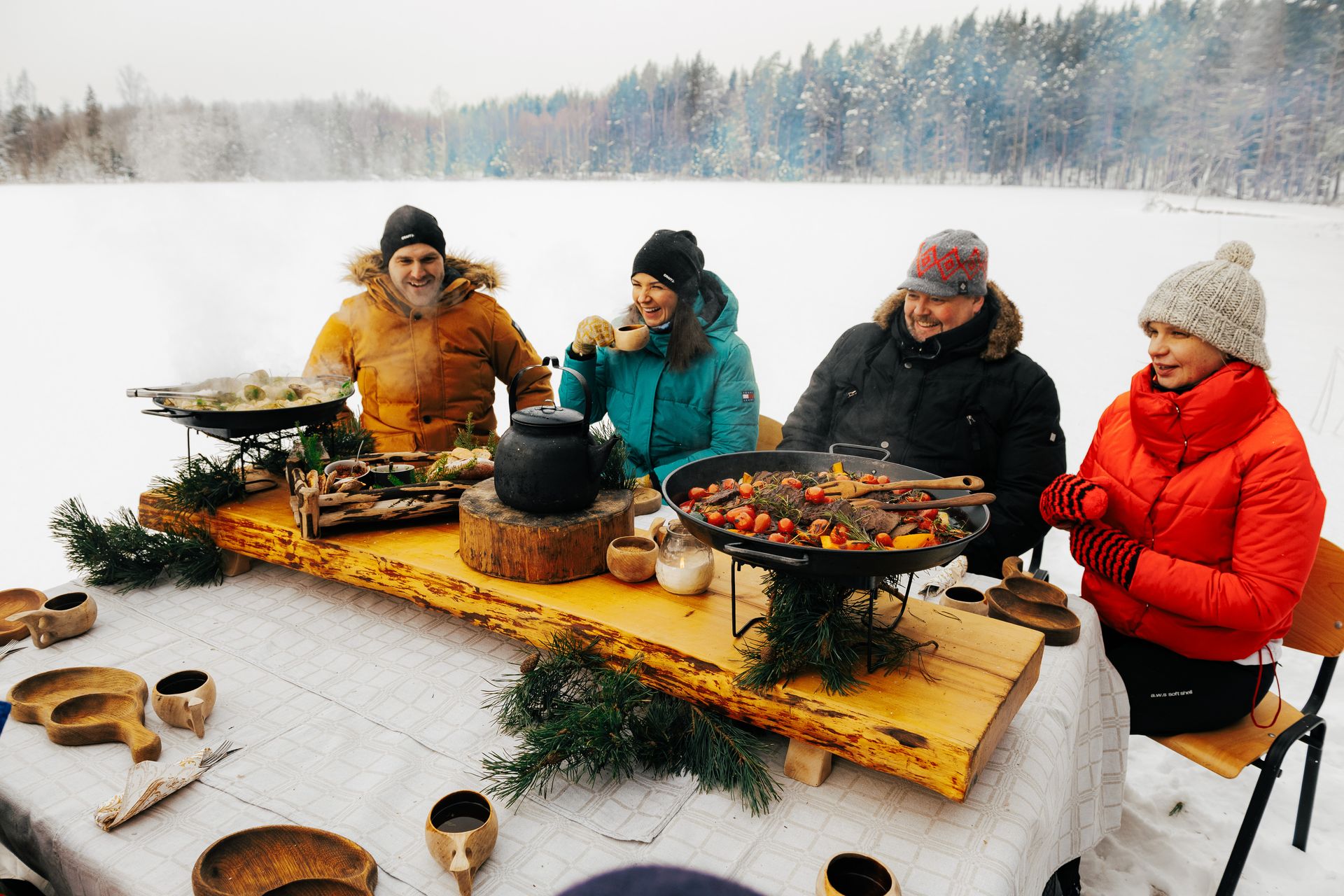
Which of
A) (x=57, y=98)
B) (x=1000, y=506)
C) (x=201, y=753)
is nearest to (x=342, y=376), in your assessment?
(x=201, y=753)

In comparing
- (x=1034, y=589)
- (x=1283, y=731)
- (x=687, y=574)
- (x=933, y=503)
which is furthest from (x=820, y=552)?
(x=1283, y=731)

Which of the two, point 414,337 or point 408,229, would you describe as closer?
point 408,229

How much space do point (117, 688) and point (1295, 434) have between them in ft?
11.8

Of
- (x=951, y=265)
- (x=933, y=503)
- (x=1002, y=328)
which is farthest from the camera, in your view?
(x=1002, y=328)

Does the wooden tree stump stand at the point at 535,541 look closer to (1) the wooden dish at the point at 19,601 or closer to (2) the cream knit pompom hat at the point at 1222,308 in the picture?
(1) the wooden dish at the point at 19,601

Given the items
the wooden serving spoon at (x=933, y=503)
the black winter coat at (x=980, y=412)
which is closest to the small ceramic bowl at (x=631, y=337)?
the black winter coat at (x=980, y=412)

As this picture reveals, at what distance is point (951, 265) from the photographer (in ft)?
9.90

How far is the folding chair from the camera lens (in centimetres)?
234

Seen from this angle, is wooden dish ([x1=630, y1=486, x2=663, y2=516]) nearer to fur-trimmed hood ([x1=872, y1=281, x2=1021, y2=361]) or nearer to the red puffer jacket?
fur-trimmed hood ([x1=872, y1=281, x2=1021, y2=361])

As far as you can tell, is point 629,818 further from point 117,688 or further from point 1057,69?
point 1057,69

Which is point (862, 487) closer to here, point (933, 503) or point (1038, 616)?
point (933, 503)

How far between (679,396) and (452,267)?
4.86ft

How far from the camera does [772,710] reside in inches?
66.7

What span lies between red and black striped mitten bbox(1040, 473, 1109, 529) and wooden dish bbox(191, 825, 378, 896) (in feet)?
7.65
